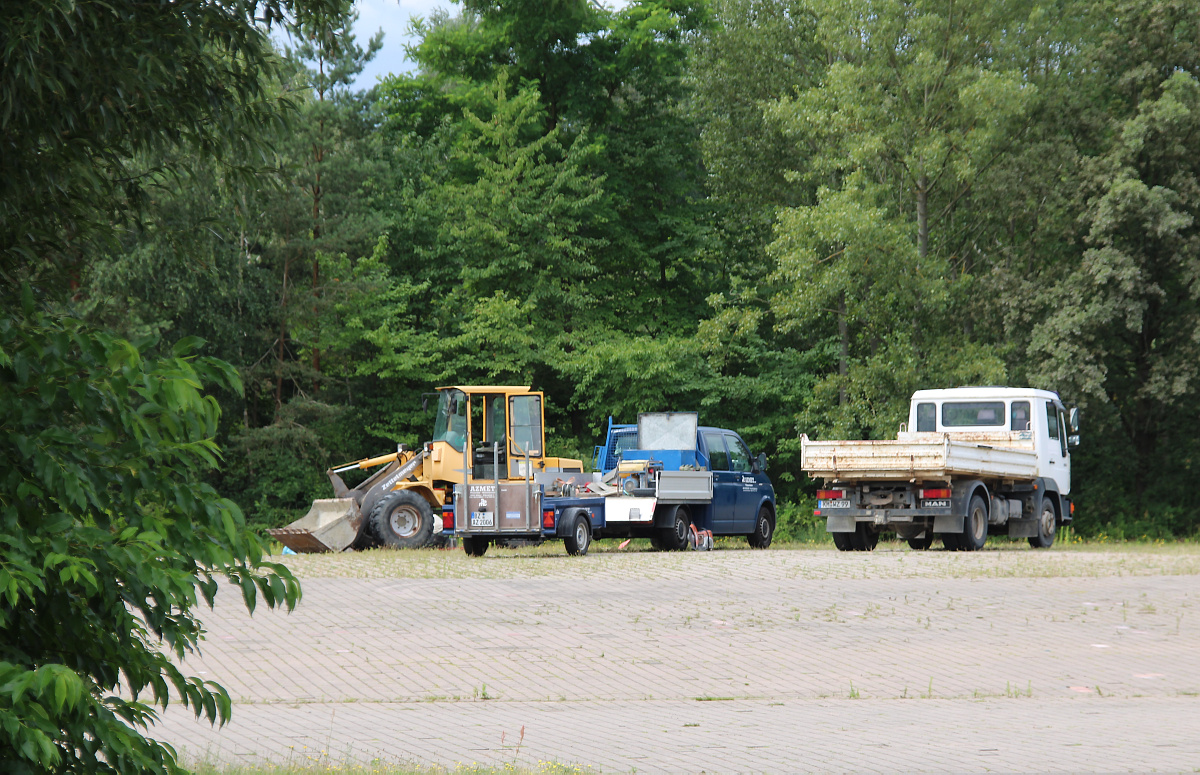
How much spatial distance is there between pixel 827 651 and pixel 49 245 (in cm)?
807

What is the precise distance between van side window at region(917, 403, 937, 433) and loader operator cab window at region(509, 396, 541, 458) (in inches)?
312

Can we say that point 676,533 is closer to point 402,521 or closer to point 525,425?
point 525,425

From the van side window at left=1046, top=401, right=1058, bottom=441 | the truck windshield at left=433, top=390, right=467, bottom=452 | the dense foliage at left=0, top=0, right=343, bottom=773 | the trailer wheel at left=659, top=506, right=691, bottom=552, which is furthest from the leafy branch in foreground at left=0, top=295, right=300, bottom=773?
the van side window at left=1046, top=401, right=1058, bottom=441

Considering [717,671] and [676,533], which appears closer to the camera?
[717,671]

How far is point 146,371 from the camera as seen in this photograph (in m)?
3.69

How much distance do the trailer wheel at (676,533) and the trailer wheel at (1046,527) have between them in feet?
22.3

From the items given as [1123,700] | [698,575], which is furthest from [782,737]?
[698,575]

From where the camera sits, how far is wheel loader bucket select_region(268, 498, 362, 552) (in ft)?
77.6

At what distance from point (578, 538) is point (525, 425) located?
240 cm

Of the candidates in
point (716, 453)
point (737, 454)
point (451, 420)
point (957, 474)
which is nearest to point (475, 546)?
point (451, 420)

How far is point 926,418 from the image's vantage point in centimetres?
2483

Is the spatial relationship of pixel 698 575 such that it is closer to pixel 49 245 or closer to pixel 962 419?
pixel 962 419

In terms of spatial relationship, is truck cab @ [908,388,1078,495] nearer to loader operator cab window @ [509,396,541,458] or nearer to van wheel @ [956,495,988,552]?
van wheel @ [956,495,988,552]

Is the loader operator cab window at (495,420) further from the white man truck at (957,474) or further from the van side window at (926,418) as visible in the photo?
the van side window at (926,418)
